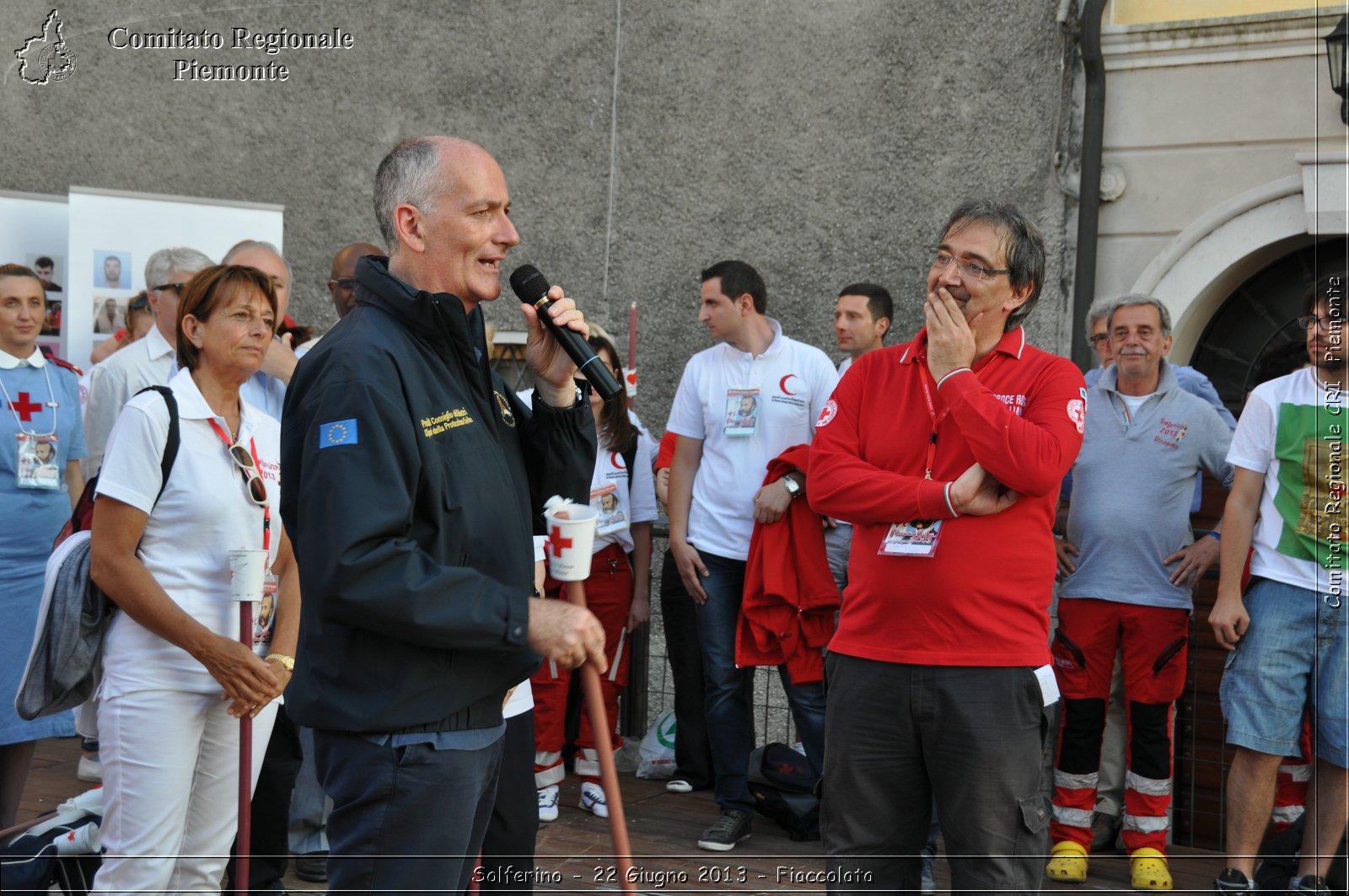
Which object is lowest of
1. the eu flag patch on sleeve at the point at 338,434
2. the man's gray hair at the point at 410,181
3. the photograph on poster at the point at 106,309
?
the eu flag patch on sleeve at the point at 338,434

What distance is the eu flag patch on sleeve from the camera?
2.34 m

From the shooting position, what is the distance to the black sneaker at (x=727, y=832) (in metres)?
5.54

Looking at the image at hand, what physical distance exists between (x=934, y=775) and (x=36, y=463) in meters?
3.94

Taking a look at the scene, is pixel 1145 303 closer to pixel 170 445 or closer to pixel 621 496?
pixel 621 496

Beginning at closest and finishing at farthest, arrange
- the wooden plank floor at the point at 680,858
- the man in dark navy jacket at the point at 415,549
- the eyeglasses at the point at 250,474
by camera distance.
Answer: the man in dark navy jacket at the point at 415,549
the eyeglasses at the point at 250,474
the wooden plank floor at the point at 680,858

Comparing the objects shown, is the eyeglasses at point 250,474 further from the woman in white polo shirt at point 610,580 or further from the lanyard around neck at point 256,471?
the woman in white polo shirt at point 610,580

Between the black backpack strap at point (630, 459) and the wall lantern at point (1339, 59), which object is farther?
the wall lantern at point (1339, 59)

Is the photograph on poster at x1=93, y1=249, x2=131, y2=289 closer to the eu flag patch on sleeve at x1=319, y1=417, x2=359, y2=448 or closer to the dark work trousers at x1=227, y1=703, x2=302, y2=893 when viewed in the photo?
the dark work trousers at x1=227, y1=703, x2=302, y2=893

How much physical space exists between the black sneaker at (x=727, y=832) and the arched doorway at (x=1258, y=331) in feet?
12.3

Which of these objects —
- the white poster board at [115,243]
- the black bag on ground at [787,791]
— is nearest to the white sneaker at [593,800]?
the black bag on ground at [787,791]

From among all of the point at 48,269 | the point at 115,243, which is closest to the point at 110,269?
the point at 115,243

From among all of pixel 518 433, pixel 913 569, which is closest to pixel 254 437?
pixel 518 433

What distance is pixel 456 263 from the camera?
263cm

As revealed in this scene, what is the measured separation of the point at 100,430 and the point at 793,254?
175 inches
